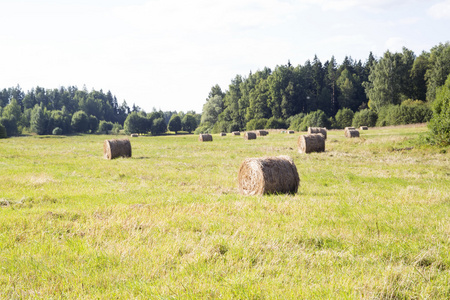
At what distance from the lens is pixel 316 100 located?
126m

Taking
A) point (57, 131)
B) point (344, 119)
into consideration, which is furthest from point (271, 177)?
point (57, 131)

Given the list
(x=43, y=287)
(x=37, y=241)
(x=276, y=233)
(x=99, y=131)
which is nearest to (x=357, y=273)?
(x=276, y=233)

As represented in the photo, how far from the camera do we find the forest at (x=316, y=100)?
8612 cm

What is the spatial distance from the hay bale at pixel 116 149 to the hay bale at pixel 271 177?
17871 mm

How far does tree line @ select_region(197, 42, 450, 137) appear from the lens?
280ft

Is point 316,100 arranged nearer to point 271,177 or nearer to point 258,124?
point 258,124

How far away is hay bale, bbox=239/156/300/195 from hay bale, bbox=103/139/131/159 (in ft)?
58.6

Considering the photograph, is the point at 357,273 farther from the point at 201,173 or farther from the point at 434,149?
the point at 434,149

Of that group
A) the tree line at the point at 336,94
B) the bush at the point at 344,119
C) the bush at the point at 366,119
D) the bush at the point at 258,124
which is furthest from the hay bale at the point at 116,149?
the bush at the point at 258,124

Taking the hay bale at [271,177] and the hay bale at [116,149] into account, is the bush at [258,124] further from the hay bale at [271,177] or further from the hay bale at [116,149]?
the hay bale at [271,177]

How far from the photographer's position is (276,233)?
7.04 meters

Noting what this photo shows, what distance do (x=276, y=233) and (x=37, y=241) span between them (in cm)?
466

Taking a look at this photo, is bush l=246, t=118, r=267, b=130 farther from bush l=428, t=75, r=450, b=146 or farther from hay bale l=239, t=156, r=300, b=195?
hay bale l=239, t=156, r=300, b=195

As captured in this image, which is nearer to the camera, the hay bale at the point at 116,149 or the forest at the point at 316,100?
the hay bale at the point at 116,149
